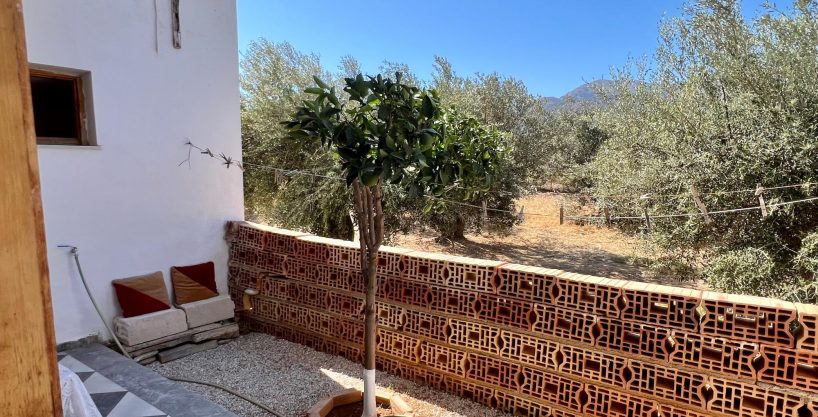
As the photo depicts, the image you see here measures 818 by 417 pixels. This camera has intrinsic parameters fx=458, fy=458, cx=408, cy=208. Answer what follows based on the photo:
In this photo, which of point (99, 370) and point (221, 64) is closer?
point (99, 370)

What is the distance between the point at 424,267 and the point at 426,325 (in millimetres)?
491

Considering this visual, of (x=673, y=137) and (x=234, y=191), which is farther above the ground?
(x=673, y=137)

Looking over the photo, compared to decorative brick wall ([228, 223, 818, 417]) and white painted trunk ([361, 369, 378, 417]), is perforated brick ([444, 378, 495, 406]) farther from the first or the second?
white painted trunk ([361, 369, 378, 417])

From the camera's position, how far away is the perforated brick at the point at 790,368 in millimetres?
2492

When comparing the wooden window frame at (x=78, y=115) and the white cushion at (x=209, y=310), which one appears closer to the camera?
the wooden window frame at (x=78, y=115)

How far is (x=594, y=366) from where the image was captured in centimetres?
313

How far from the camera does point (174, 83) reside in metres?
4.83

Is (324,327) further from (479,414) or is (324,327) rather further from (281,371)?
(479,414)

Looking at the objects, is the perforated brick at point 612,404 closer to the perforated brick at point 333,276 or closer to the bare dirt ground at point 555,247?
the perforated brick at point 333,276

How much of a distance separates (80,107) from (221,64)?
1.52 metres

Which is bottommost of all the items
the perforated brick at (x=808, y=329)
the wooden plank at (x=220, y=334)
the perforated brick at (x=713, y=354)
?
the wooden plank at (x=220, y=334)

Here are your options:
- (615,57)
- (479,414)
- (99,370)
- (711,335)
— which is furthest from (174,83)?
(615,57)

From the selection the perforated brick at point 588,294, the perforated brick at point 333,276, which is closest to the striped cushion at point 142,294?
the perforated brick at point 333,276

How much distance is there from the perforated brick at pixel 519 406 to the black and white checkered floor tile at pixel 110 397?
7.90 ft
